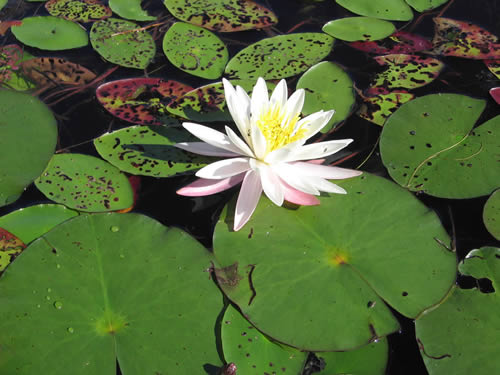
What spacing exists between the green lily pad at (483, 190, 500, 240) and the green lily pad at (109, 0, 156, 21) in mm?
3052

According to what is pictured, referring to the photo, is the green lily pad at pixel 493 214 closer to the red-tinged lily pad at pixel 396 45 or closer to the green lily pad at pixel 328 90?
the green lily pad at pixel 328 90

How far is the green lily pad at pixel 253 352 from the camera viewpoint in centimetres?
183

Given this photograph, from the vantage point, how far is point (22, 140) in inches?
105

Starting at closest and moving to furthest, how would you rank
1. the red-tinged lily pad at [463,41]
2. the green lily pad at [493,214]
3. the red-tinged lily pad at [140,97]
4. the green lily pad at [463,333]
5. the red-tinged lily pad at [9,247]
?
the green lily pad at [463,333]
the red-tinged lily pad at [9,247]
the green lily pad at [493,214]
the red-tinged lily pad at [140,97]
the red-tinged lily pad at [463,41]

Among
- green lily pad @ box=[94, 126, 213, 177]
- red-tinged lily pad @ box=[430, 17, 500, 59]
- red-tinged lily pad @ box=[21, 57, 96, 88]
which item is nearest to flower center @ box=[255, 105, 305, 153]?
green lily pad @ box=[94, 126, 213, 177]

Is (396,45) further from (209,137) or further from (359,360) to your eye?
(359,360)

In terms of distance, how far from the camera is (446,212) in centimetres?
248

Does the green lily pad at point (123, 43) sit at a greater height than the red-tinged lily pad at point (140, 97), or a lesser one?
greater

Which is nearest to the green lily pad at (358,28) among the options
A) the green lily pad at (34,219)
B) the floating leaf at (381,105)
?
the floating leaf at (381,105)

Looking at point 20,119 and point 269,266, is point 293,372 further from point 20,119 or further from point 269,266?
point 20,119

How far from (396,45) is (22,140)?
291 cm

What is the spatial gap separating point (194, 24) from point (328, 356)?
115 inches

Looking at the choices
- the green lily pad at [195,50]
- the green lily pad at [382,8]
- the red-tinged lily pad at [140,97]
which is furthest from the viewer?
the green lily pad at [382,8]

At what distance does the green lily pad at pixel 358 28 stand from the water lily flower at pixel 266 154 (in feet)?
4.61
